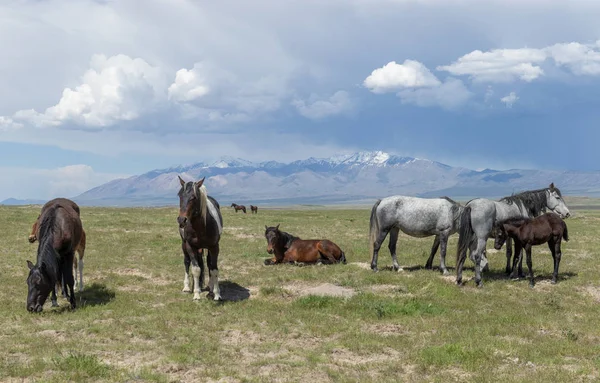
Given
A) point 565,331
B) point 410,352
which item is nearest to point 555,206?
point 565,331

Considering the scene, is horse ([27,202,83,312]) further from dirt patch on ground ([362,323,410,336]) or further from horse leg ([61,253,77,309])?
dirt patch on ground ([362,323,410,336])

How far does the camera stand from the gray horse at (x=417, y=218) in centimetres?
1809

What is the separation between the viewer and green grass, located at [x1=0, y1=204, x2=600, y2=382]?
870 cm

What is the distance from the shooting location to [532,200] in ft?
60.6

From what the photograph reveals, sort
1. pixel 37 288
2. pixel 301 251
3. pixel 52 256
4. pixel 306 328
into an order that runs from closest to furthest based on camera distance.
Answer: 1. pixel 306 328
2. pixel 37 288
3. pixel 52 256
4. pixel 301 251

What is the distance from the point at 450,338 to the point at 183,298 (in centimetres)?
760

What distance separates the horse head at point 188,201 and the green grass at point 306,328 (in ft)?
7.91

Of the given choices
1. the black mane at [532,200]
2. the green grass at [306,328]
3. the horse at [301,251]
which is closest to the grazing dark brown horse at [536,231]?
the green grass at [306,328]

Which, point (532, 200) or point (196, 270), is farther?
point (532, 200)

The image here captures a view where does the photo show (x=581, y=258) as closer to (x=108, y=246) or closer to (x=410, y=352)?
(x=410, y=352)

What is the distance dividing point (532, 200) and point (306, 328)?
451 inches

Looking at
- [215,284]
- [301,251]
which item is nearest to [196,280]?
[215,284]

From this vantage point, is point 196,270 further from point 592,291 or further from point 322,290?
point 592,291

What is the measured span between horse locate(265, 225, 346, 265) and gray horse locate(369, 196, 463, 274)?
218 centimetres
